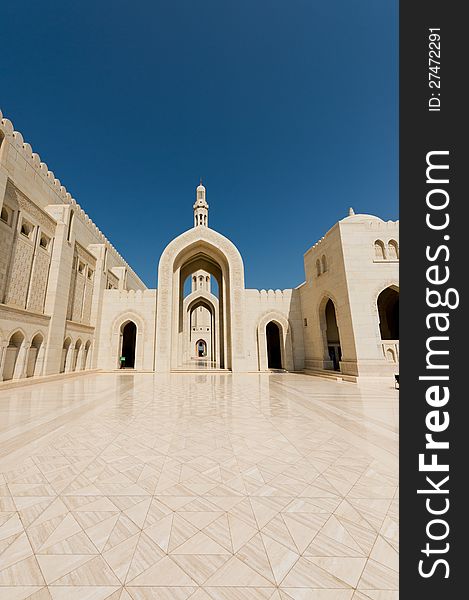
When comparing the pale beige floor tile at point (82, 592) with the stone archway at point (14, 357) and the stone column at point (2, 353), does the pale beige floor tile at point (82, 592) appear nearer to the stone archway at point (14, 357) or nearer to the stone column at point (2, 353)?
the stone column at point (2, 353)

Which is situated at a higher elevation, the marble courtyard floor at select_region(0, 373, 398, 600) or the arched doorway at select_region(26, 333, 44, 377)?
the arched doorway at select_region(26, 333, 44, 377)

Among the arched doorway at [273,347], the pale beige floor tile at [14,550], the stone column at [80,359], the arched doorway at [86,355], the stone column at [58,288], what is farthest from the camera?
the arched doorway at [273,347]

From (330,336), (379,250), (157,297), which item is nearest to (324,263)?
(379,250)

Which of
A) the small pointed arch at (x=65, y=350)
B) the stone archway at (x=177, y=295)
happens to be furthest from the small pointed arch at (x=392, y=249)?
the small pointed arch at (x=65, y=350)

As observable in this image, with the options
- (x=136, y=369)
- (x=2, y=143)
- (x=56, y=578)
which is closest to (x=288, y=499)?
(x=56, y=578)

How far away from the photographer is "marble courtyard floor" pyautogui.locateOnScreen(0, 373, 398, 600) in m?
1.65

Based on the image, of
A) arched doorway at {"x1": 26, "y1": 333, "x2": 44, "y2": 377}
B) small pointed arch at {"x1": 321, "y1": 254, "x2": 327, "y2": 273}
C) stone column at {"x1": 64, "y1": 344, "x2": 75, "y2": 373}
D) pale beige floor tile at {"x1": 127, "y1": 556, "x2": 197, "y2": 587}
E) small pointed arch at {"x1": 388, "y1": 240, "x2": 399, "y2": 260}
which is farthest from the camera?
small pointed arch at {"x1": 321, "y1": 254, "x2": 327, "y2": 273}

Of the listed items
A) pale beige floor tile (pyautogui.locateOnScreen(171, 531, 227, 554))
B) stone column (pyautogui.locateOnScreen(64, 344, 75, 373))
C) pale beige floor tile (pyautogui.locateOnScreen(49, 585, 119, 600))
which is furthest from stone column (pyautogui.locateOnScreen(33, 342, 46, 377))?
pale beige floor tile (pyautogui.locateOnScreen(171, 531, 227, 554))

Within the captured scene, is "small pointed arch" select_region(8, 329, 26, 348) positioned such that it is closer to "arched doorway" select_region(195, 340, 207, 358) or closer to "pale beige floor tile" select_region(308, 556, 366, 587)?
"pale beige floor tile" select_region(308, 556, 366, 587)

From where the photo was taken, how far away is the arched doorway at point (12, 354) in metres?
10.2

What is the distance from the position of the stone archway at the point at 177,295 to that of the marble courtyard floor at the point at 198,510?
11.3 metres

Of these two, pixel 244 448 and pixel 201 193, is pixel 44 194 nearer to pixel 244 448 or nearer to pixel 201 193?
pixel 244 448

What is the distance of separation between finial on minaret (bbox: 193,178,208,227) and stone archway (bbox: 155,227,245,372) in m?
10.5

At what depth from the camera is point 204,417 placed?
19.1 feet
